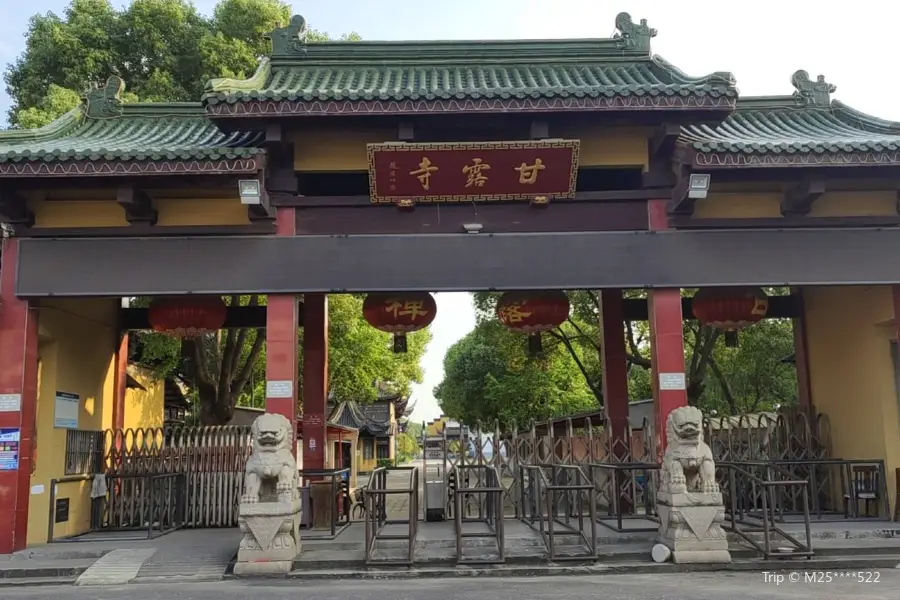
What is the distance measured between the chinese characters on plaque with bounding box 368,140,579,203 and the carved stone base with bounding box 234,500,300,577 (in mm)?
3979

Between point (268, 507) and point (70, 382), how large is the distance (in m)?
4.74

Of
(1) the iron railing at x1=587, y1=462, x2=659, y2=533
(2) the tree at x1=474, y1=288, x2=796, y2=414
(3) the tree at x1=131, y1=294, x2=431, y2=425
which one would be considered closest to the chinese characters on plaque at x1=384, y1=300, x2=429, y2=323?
(1) the iron railing at x1=587, y1=462, x2=659, y2=533

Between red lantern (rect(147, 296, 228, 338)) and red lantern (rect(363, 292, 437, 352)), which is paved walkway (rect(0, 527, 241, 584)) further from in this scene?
red lantern (rect(363, 292, 437, 352))

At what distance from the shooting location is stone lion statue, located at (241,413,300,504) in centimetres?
798

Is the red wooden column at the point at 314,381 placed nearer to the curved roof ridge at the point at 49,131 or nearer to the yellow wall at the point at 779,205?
the curved roof ridge at the point at 49,131

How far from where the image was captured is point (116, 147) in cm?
939

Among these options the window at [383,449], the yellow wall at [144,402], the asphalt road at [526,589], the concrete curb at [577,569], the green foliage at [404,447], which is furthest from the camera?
the green foliage at [404,447]

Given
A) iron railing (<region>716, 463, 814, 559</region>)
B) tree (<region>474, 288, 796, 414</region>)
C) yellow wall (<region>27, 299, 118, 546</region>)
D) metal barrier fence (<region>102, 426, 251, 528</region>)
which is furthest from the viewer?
tree (<region>474, 288, 796, 414</region>)

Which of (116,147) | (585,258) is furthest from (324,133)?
(585,258)

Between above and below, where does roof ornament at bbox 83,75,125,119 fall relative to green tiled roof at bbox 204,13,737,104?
below

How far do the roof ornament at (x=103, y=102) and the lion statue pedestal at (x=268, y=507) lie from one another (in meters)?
6.13

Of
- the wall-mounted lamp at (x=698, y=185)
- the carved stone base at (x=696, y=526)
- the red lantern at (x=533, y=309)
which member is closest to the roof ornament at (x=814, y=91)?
the wall-mounted lamp at (x=698, y=185)

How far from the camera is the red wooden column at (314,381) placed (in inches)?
464

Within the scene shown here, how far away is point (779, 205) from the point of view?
375 inches
